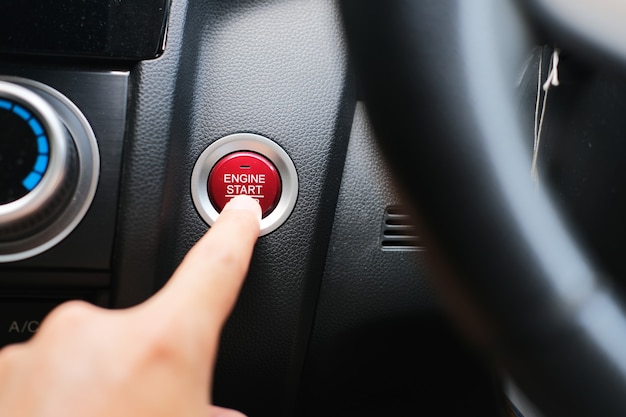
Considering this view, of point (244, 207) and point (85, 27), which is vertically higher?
point (85, 27)

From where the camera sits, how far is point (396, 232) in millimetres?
659

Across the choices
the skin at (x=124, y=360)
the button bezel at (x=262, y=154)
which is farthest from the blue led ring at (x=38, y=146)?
the skin at (x=124, y=360)

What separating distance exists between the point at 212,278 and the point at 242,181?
266 mm

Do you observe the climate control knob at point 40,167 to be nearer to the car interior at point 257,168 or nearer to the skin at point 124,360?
the car interior at point 257,168

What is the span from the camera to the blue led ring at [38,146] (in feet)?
1.81

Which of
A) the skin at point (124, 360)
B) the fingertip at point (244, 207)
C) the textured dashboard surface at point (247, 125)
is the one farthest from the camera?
the textured dashboard surface at point (247, 125)

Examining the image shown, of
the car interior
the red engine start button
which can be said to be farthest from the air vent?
the red engine start button

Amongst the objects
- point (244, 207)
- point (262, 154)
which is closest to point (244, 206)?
point (244, 207)

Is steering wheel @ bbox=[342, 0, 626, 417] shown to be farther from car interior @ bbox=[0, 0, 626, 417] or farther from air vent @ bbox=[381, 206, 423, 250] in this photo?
air vent @ bbox=[381, 206, 423, 250]

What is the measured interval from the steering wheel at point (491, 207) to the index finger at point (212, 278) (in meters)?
0.10

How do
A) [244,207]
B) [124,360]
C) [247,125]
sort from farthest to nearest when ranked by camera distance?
[247,125] → [244,207] → [124,360]

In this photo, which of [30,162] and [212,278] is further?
[30,162]

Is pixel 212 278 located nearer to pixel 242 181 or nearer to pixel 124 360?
pixel 124 360

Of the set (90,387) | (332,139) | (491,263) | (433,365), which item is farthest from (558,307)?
(433,365)
